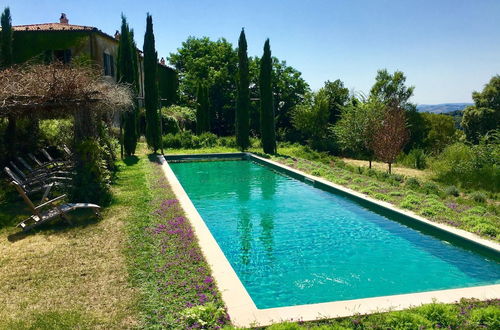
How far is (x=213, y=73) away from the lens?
36.9 meters

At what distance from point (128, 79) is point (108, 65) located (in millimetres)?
5107

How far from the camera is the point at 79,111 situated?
10.6 meters

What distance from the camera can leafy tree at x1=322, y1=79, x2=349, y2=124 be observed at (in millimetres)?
28594

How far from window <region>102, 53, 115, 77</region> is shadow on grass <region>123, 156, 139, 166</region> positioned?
312 inches

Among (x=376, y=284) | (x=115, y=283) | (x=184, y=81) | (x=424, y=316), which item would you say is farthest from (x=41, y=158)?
(x=184, y=81)

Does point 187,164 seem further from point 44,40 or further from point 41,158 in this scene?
point 44,40

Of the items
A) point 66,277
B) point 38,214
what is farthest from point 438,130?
point 66,277

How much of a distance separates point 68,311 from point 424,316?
163 inches

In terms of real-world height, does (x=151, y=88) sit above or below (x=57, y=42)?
below

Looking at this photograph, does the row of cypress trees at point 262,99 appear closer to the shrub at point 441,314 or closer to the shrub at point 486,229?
the shrub at point 486,229

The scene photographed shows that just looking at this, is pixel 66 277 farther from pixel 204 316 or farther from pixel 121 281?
pixel 204 316

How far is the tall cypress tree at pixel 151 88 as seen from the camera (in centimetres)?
2041

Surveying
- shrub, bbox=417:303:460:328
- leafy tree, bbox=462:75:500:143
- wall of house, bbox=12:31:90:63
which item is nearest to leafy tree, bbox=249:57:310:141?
wall of house, bbox=12:31:90:63

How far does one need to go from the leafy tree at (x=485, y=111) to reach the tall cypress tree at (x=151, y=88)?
30352mm
